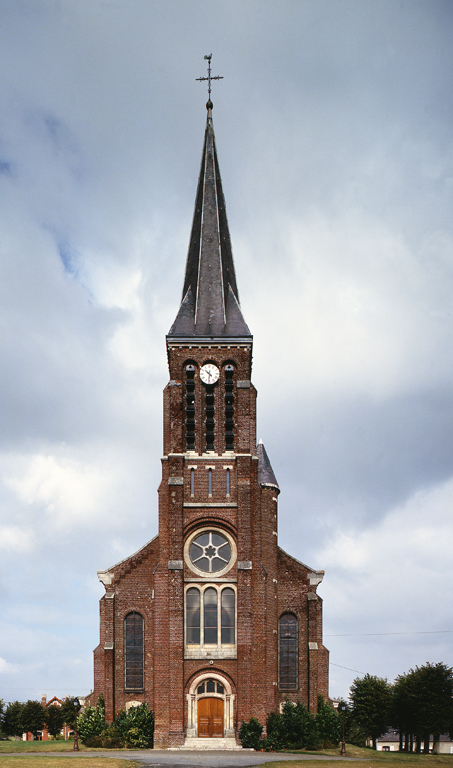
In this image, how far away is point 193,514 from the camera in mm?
45562

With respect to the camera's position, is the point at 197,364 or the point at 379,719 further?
the point at 379,719

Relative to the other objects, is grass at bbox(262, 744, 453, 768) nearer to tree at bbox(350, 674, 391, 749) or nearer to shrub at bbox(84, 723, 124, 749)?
shrub at bbox(84, 723, 124, 749)

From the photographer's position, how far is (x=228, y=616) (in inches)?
1751

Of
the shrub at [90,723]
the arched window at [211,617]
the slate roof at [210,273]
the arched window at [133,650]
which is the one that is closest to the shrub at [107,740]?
the shrub at [90,723]

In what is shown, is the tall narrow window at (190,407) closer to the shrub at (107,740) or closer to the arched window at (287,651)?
the arched window at (287,651)

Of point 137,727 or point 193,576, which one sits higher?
point 193,576

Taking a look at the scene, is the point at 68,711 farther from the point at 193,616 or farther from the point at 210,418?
the point at 210,418

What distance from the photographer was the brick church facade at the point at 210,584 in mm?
43219

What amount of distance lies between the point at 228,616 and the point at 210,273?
69.3 ft

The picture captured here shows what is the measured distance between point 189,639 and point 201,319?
61.5 feet

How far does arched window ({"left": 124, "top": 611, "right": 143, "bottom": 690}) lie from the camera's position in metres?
45.8

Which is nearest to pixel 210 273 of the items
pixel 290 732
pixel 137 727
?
pixel 137 727

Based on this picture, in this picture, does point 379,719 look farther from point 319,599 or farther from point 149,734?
point 149,734

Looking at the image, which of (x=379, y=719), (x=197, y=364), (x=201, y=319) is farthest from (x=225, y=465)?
(x=379, y=719)
